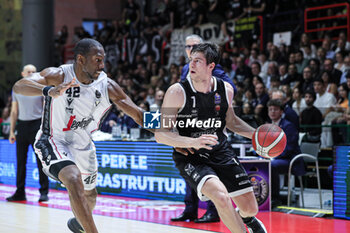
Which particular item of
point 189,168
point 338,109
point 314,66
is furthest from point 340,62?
point 189,168

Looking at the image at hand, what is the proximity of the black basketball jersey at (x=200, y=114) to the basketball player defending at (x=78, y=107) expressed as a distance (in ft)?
2.05

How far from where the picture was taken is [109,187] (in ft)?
32.9

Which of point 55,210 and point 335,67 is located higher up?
point 335,67

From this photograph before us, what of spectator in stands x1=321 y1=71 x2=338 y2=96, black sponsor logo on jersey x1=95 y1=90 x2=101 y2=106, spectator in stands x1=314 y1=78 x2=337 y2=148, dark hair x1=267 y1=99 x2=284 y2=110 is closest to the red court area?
dark hair x1=267 y1=99 x2=284 y2=110

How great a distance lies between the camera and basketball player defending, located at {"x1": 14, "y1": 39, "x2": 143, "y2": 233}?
5.09 metres

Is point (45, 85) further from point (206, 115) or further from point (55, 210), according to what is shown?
point (55, 210)

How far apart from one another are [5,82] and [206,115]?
1882 centimetres

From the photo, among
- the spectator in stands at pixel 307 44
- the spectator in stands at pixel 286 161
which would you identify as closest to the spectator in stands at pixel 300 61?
the spectator in stands at pixel 307 44

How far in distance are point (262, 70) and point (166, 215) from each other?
6047 millimetres

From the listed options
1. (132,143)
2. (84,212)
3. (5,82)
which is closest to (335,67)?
(132,143)

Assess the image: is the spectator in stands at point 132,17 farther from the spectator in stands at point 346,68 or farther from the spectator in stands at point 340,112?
the spectator in stands at point 340,112

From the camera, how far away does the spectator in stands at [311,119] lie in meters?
9.03

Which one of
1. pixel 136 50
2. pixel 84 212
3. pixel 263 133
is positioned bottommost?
pixel 84 212

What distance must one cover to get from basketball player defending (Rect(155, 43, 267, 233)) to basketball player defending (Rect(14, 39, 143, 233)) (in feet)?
2.02
